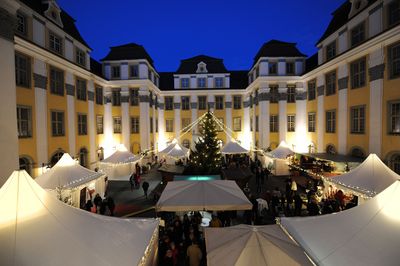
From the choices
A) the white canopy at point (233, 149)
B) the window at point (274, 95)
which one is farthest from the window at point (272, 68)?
the white canopy at point (233, 149)

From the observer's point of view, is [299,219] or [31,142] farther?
[31,142]

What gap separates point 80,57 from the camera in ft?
66.8

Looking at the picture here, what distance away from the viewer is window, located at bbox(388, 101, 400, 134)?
42.3 feet

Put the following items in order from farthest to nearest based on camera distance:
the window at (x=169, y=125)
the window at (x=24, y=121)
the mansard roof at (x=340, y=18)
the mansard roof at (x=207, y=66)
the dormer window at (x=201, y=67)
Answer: the window at (x=169, y=125), the mansard roof at (x=207, y=66), the dormer window at (x=201, y=67), the mansard roof at (x=340, y=18), the window at (x=24, y=121)

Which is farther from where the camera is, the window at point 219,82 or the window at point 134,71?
the window at point 219,82

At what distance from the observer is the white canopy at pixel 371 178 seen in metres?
9.01

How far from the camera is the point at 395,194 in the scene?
4.98 m

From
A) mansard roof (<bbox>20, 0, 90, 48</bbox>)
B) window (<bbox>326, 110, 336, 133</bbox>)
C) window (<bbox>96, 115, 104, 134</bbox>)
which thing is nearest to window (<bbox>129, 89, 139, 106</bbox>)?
window (<bbox>96, 115, 104, 134</bbox>)

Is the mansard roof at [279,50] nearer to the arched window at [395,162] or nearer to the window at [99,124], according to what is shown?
the arched window at [395,162]

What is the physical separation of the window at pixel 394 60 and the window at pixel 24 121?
2238 cm

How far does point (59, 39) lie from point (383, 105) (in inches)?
921

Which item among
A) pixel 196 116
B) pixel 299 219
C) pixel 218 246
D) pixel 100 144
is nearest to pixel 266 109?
pixel 196 116

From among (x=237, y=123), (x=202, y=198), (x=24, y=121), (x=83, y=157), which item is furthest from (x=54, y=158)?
(x=237, y=123)

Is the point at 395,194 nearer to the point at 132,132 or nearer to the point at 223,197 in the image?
the point at 223,197
